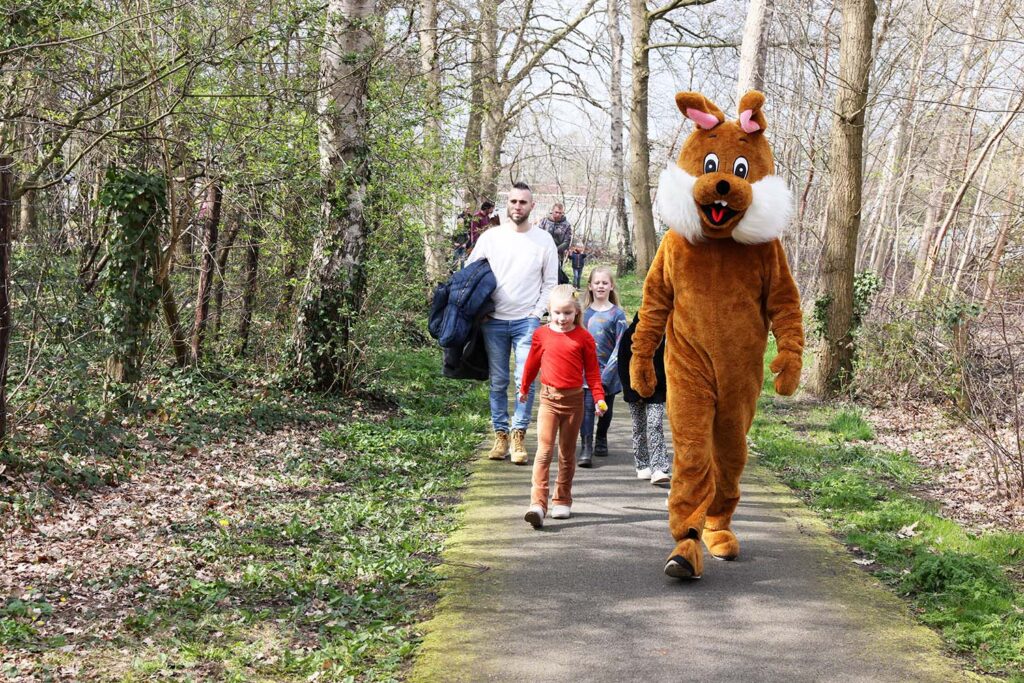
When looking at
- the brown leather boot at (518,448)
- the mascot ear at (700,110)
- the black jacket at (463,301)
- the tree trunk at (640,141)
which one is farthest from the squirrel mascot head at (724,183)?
the tree trunk at (640,141)

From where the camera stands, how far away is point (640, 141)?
24000mm

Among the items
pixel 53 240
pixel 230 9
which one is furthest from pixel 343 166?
pixel 53 240

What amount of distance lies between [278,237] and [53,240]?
2.39 metres

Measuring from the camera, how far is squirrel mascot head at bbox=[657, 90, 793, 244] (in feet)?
18.0

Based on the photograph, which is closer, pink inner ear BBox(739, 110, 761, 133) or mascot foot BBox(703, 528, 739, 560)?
pink inner ear BBox(739, 110, 761, 133)

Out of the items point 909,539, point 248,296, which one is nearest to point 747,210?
point 909,539

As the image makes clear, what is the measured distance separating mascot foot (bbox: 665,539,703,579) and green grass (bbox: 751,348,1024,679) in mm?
1134

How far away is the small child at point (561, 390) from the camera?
667cm

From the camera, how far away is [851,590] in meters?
5.46

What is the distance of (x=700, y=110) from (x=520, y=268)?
9.65ft

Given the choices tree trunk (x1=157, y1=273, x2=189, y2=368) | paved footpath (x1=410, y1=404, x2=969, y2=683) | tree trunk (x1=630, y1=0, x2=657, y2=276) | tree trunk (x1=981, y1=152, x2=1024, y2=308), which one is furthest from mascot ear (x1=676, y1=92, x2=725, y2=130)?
tree trunk (x1=630, y1=0, x2=657, y2=276)

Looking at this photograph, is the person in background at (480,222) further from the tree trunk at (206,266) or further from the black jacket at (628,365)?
the black jacket at (628,365)

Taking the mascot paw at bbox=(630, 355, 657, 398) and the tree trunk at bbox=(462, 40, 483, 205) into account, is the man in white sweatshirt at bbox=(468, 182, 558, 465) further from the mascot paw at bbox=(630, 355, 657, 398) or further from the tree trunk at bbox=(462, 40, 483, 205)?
the tree trunk at bbox=(462, 40, 483, 205)

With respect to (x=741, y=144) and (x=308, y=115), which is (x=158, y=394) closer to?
(x=308, y=115)
